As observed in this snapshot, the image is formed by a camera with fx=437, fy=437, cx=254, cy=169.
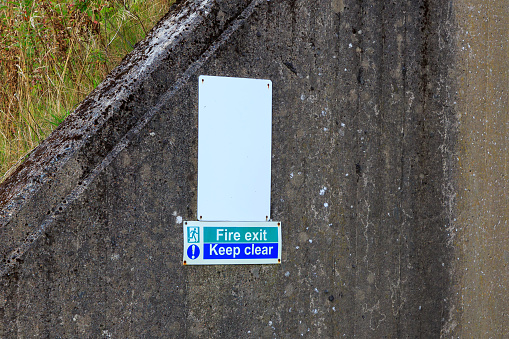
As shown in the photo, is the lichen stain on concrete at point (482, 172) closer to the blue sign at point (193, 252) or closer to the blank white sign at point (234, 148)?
the blank white sign at point (234, 148)

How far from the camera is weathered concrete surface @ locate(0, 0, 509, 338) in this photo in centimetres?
181

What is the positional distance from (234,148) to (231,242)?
0.44 m

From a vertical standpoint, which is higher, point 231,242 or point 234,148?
point 234,148

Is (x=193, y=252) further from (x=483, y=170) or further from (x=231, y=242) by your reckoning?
(x=483, y=170)

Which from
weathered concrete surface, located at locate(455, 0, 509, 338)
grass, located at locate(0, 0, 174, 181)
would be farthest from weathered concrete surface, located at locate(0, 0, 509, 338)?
grass, located at locate(0, 0, 174, 181)

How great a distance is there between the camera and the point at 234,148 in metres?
2.04

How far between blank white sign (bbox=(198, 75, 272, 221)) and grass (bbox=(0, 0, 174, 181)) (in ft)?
4.15

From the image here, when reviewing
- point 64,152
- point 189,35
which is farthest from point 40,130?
point 189,35

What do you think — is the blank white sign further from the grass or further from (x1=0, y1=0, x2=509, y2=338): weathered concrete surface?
the grass

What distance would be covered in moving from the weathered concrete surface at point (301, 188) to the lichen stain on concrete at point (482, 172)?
1cm

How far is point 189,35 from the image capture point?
1960mm

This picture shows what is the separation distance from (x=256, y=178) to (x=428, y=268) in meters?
1.04

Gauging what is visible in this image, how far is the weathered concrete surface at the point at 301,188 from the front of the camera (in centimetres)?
181

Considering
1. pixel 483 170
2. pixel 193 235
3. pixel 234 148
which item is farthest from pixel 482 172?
pixel 193 235
